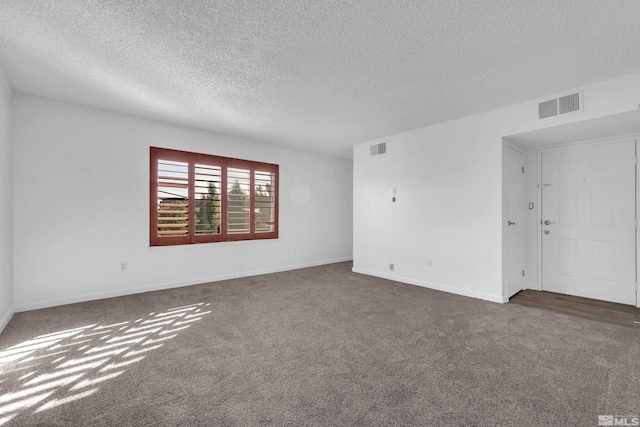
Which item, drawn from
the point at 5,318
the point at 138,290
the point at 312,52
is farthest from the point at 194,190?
the point at 312,52

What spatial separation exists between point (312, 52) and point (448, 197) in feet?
9.90

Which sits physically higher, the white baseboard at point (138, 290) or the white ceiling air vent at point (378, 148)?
the white ceiling air vent at point (378, 148)

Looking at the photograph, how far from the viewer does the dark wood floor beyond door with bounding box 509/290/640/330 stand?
127 inches

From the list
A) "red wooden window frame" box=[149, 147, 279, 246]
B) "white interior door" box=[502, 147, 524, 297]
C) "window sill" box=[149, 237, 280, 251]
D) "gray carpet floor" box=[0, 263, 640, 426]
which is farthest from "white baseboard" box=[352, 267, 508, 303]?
"red wooden window frame" box=[149, 147, 279, 246]

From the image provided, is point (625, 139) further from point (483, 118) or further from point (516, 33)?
point (516, 33)

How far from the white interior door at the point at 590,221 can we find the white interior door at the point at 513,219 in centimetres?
37

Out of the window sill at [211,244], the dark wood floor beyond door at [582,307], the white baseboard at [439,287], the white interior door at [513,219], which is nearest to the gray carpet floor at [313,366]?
the white baseboard at [439,287]

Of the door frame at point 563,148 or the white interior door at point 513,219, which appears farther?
the white interior door at point 513,219

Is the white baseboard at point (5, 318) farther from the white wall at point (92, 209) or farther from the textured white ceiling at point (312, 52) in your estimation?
the textured white ceiling at point (312, 52)

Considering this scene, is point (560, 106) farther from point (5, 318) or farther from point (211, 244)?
point (5, 318)

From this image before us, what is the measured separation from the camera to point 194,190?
4.79m

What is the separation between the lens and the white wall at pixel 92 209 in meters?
3.56

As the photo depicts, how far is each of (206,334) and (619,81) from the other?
494 cm
